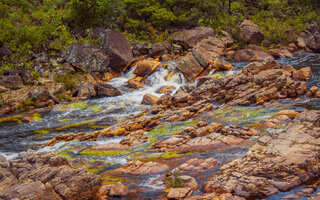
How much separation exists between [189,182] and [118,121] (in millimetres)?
8267

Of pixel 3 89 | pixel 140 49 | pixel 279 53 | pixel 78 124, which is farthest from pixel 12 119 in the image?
pixel 279 53

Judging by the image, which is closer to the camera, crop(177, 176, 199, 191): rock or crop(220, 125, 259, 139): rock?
crop(177, 176, 199, 191): rock

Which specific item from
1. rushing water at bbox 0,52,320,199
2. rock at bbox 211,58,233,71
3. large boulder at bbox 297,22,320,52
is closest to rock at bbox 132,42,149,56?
rushing water at bbox 0,52,320,199

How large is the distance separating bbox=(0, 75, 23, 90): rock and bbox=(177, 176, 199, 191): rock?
14688mm

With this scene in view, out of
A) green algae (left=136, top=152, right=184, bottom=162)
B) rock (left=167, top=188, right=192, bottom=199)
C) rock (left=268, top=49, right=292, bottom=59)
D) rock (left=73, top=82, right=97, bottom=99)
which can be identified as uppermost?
rock (left=167, top=188, right=192, bottom=199)

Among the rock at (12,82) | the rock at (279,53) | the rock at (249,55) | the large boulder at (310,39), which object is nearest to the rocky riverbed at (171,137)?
the rock at (12,82)

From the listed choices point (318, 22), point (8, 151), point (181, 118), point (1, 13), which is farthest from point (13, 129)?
point (318, 22)

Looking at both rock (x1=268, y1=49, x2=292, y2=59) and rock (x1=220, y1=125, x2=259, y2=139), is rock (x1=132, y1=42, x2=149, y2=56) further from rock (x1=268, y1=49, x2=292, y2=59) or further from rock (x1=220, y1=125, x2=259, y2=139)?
Result: rock (x1=220, y1=125, x2=259, y2=139)

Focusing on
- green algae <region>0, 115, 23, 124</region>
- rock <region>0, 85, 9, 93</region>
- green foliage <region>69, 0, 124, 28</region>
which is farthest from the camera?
green foliage <region>69, 0, 124, 28</region>

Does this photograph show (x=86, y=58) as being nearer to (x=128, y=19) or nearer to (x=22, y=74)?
(x=22, y=74)

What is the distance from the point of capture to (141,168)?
7363 millimetres

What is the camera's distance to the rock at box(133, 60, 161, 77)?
823 inches

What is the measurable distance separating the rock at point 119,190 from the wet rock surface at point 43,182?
1.13 ft

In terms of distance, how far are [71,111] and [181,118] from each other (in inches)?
267
